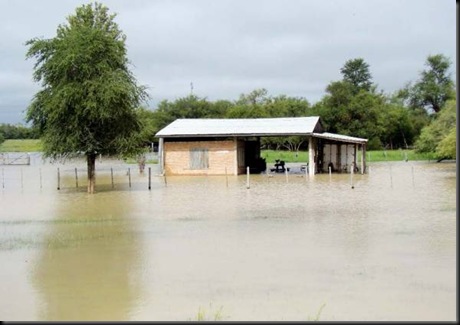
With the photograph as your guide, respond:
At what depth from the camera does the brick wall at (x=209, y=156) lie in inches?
1556

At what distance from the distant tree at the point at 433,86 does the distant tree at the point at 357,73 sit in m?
6.89

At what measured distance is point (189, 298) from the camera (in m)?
9.78

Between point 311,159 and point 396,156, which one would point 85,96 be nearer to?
point 311,159

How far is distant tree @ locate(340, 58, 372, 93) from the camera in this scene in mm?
89812

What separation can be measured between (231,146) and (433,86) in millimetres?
50698

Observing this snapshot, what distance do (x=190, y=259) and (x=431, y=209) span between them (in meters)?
10.6

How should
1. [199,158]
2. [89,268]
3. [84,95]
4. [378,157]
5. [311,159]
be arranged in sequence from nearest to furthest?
[89,268] → [84,95] → [311,159] → [199,158] → [378,157]

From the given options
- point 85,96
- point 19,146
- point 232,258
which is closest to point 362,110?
point 85,96

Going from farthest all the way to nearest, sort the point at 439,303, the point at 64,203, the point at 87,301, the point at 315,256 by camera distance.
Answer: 1. the point at 64,203
2. the point at 315,256
3. the point at 87,301
4. the point at 439,303

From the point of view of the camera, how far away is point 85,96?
26.9 metres

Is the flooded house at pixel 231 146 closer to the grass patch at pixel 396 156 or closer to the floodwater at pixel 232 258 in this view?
the floodwater at pixel 232 258

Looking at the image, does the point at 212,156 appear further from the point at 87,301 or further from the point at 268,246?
the point at 87,301

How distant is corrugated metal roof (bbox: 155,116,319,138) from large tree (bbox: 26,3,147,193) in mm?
10495

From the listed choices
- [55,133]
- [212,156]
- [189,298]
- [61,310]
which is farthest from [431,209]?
[212,156]
